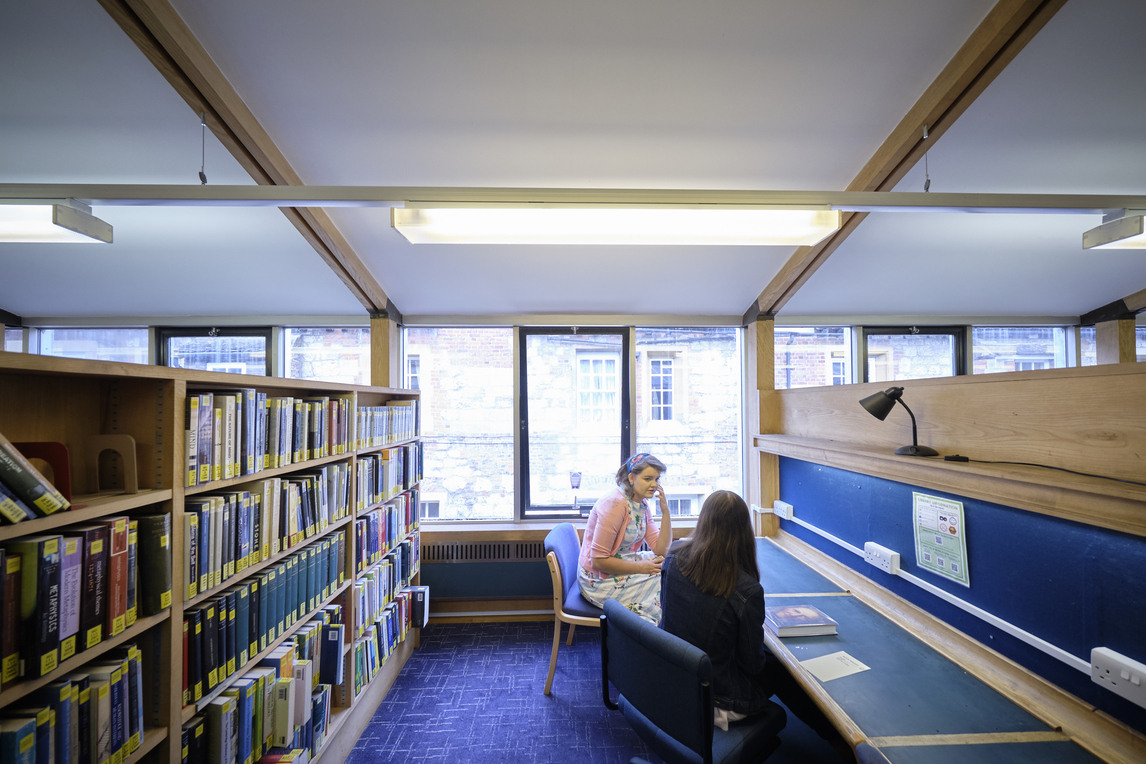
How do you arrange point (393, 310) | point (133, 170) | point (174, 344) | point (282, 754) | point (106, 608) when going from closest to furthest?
point (106, 608) < point (282, 754) < point (133, 170) < point (393, 310) < point (174, 344)

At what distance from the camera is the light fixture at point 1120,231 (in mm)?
1875

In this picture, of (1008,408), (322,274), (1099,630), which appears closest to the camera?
(1099,630)

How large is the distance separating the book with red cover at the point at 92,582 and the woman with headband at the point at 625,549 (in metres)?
2.00

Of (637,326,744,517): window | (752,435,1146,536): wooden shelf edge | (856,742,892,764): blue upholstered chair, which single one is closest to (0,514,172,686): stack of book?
(856,742,892,764): blue upholstered chair

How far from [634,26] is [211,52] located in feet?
4.99

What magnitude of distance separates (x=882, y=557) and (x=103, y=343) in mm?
5515

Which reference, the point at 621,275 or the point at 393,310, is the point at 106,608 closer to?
the point at 393,310

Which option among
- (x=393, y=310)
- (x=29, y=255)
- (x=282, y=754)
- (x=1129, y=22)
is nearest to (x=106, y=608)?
(x=282, y=754)

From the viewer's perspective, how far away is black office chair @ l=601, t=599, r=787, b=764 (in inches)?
58.0

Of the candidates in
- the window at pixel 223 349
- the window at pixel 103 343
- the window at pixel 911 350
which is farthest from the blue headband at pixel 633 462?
the window at pixel 103 343

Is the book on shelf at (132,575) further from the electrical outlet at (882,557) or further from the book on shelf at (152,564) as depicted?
the electrical outlet at (882,557)

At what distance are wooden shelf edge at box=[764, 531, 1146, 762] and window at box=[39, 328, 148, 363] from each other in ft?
15.8

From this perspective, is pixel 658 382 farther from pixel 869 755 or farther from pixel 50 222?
pixel 50 222

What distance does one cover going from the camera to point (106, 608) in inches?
46.5
